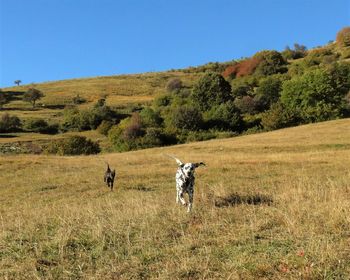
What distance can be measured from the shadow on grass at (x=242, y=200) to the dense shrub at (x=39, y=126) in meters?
70.8

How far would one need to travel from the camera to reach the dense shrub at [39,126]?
78.0 meters

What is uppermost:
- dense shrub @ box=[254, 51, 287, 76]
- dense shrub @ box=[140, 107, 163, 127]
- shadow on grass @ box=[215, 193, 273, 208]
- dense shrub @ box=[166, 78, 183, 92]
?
dense shrub @ box=[254, 51, 287, 76]

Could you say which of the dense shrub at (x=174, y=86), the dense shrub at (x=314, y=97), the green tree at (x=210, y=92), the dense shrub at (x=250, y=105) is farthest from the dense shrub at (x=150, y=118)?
the dense shrub at (x=174, y=86)

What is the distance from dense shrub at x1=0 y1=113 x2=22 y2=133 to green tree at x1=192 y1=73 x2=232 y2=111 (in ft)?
110

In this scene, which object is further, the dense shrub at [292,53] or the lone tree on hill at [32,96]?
the dense shrub at [292,53]

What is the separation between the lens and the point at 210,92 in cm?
8762

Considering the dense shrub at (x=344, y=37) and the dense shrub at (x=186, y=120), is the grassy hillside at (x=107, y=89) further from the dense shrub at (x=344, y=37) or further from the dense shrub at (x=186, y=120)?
the dense shrub at (x=344, y=37)

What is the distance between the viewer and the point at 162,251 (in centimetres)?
687

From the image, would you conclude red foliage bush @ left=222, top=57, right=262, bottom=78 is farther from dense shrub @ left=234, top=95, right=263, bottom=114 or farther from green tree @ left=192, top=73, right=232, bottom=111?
dense shrub @ left=234, top=95, right=263, bottom=114

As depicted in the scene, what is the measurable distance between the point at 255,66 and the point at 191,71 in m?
33.8

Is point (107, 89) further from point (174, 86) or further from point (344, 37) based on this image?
point (344, 37)

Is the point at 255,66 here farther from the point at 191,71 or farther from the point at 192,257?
the point at 192,257

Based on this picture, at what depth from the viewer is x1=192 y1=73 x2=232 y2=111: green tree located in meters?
86.7

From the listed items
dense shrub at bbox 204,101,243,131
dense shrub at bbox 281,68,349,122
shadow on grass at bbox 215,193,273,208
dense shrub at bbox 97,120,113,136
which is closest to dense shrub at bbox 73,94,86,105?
dense shrub at bbox 97,120,113,136
